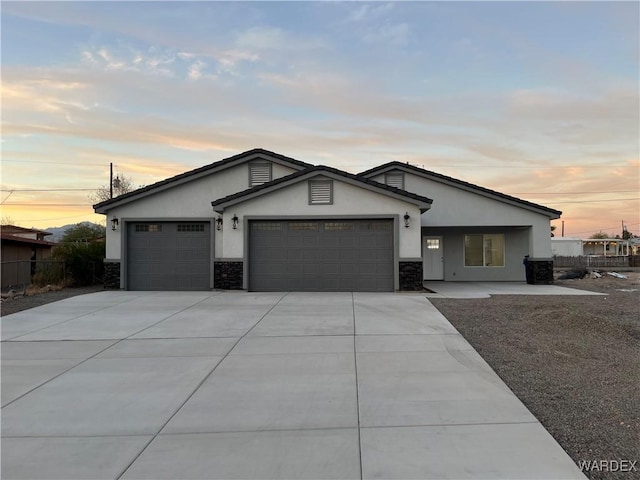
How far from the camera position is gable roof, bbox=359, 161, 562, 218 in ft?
58.2

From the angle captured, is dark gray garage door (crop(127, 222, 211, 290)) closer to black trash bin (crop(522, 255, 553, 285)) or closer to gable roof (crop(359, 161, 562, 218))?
gable roof (crop(359, 161, 562, 218))

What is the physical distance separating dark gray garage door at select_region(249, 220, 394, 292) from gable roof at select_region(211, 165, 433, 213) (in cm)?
102

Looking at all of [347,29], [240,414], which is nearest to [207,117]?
[347,29]

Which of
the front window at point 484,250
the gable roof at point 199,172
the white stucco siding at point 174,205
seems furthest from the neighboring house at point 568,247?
the white stucco siding at point 174,205

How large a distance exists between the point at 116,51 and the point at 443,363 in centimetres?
1362

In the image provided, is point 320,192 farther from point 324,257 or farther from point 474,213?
point 474,213

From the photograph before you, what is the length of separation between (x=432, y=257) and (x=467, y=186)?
3.87 m

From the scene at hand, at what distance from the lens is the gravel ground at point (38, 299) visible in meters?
11.1

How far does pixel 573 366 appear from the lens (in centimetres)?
596

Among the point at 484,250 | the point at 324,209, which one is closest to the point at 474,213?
the point at 484,250

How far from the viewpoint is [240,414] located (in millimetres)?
4469

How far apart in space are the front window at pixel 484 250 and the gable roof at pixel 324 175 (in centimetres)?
620

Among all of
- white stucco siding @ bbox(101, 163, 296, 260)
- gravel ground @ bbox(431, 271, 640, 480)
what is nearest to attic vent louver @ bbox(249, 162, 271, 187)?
white stucco siding @ bbox(101, 163, 296, 260)

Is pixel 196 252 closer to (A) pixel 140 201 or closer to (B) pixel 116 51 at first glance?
(A) pixel 140 201
